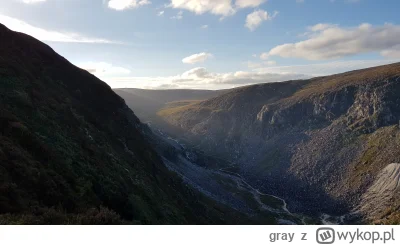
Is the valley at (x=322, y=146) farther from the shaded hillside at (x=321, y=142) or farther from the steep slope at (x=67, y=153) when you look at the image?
the steep slope at (x=67, y=153)

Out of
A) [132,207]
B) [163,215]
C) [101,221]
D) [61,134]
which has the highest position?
[61,134]

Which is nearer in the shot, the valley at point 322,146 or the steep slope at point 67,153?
the steep slope at point 67,153

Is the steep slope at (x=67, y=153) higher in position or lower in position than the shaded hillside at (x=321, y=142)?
higher

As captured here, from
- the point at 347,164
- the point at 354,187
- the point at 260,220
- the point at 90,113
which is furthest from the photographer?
the point at 347,164

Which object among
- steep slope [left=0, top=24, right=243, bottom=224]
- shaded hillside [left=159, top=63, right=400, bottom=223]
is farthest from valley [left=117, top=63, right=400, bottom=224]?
steep slope [left=0, top=24, right=243, bottom=224]

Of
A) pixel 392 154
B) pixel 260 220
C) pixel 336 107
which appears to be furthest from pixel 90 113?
pixel 336 107

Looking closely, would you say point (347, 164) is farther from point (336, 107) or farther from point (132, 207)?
point (132, 207)

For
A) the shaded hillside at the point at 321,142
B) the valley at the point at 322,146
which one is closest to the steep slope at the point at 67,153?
the valley at the point at 322,146
